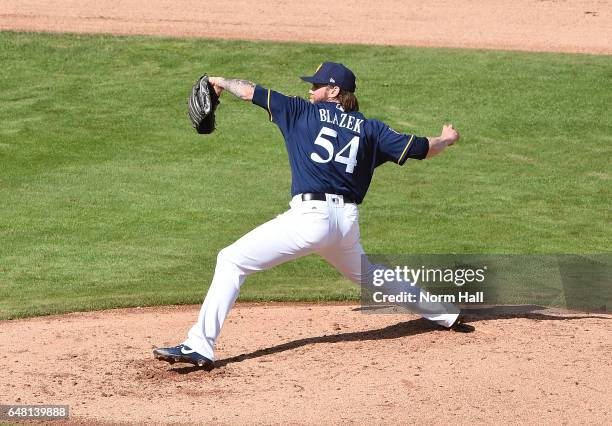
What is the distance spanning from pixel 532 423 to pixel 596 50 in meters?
12.2

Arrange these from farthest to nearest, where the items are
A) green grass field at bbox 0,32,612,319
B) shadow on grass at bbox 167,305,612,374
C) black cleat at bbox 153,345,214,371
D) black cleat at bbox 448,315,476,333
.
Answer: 1. green grass field at bbox 0,32,612,319
2. black cleat at bbox 448,315,476,333
3. shadow on grass at bbox 167,305,612,374
4. black cleat at bbox 153,345,214,371

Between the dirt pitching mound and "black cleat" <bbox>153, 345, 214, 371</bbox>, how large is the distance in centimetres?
11

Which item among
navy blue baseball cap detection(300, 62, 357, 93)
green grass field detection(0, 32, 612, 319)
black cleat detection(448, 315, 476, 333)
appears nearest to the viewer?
navy blue baseball cap detection(300, 62, 357, 93)

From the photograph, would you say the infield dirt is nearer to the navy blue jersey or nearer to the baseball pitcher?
the baseball pitcher

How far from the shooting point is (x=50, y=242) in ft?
35.0

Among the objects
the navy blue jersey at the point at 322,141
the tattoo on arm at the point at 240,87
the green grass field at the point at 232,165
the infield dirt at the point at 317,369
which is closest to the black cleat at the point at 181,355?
the infield dirt at the point at 317,369

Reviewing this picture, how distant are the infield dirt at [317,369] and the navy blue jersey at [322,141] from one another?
114cm

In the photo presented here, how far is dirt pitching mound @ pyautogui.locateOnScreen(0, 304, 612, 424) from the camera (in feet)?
21.0

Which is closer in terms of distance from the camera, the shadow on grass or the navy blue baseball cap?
the navy blue baseball cap

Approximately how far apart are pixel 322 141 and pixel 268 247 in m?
0.73

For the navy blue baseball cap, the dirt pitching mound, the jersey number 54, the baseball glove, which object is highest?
the navy blue baseball cap

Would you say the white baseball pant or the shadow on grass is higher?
the white baseball pant

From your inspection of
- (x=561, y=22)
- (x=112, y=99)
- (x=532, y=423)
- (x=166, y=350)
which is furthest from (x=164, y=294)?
(x=561, y=22)

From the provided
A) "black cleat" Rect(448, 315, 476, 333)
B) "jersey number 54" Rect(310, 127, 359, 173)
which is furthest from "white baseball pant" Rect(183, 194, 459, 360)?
"black cleat" Rect(448, 315, 476, 333)
